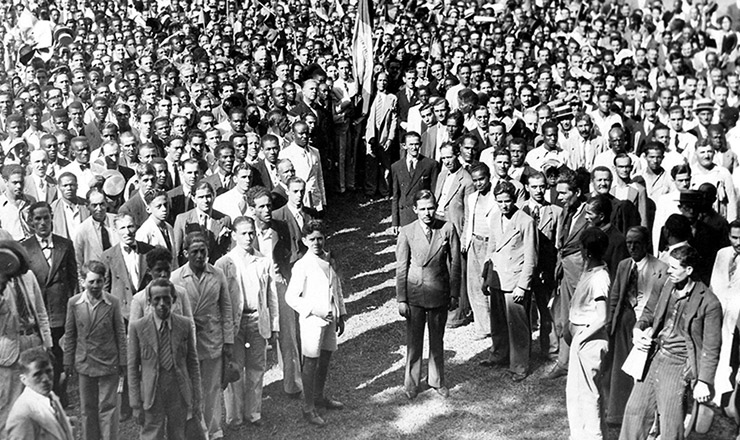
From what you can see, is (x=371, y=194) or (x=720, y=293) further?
(x=371, y=194)

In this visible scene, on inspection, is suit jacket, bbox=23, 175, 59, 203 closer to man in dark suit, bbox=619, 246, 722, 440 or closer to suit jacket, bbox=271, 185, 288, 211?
suit jacket, bbox=271, 185, 288, 211

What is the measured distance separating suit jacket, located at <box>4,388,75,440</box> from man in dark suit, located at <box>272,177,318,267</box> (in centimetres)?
358

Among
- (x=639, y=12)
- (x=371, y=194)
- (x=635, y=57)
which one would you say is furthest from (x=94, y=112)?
(x=639, y=12)

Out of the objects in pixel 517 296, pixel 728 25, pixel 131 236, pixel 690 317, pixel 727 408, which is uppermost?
pixel 728 25

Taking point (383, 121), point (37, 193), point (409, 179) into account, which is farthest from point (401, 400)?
point (383, 121)

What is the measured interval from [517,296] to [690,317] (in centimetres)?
253

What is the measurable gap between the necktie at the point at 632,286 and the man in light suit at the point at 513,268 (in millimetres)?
1389

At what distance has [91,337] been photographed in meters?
6.60

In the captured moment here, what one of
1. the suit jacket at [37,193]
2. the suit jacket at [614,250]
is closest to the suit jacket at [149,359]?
the suit jacket at [37,193]

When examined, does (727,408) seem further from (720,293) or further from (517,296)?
(517,296)

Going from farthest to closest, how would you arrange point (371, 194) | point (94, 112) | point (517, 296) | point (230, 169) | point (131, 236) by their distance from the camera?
point (371, 194)
point (94, 112)
point (230, 169)
point (517, 296)
point (131, 236)

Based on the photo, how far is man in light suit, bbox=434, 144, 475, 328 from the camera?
997cm

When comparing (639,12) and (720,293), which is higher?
(639,12)

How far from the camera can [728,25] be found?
669 inches
